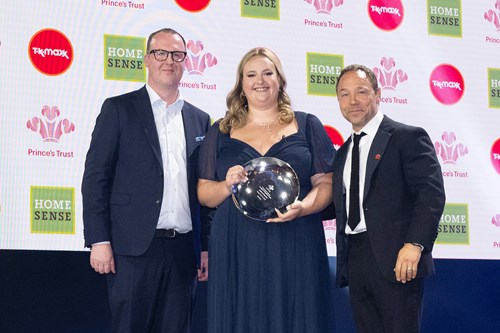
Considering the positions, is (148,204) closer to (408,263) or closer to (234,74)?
(408,263)

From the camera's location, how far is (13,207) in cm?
396

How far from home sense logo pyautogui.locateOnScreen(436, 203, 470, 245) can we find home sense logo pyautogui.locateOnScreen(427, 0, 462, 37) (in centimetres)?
120

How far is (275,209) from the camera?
309 cm

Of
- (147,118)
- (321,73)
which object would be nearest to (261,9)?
(321,73)

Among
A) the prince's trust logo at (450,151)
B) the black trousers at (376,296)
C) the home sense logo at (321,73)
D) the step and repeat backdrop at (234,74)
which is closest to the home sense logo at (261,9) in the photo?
the step and repeat backdrop at (234,74)

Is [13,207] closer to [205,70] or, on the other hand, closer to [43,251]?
[43,251]

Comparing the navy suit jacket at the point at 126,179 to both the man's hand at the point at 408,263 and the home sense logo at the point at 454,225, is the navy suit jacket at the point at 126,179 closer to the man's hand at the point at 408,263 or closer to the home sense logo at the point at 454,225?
the man's hand at the point at 408,263

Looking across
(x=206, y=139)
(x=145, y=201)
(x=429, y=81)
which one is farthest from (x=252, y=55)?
(x=429, y=81)

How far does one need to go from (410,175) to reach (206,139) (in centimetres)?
96

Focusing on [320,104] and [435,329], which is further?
[435,329]

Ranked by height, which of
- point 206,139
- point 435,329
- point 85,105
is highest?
point 85,105

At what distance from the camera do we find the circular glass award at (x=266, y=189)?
3.07 m

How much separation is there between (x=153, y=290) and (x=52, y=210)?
100 centimetres

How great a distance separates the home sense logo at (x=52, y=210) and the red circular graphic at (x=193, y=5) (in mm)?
1288
